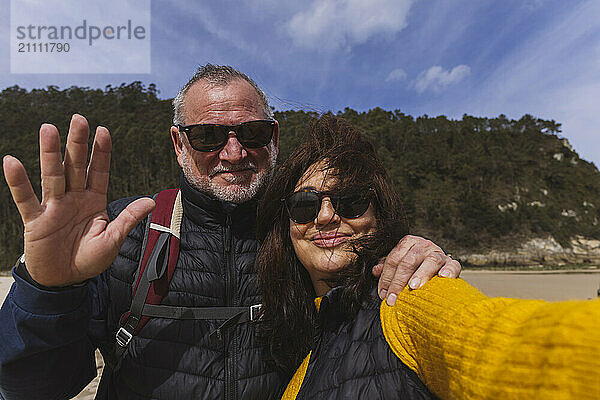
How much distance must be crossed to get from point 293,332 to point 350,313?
47 cm

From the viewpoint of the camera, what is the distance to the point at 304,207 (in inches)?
67.4

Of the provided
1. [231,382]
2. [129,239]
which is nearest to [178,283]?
[129,239]

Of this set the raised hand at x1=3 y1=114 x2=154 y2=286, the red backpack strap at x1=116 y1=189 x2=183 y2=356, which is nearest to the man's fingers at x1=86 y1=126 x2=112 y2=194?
the raised hand at x1=3 y1=114 x2=154 y2=286

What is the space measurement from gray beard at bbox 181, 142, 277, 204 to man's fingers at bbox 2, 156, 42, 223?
33.5 inches

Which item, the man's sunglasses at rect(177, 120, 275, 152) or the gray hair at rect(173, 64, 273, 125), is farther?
the gray hair at rect(173, 64, 273, 125)

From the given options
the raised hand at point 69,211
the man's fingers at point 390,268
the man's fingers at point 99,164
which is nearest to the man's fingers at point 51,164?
the raised hand at point 69,211

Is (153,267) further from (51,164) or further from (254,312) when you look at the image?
(51,164)

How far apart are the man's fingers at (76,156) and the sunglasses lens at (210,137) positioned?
2.50 feet

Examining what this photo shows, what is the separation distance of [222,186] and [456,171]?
53.0 metres

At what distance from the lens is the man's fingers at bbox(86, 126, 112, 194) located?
1.56m

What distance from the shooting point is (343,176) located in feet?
5.56

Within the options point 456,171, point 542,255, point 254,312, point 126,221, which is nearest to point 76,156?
point 126,221

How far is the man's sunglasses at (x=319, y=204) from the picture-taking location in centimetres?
167

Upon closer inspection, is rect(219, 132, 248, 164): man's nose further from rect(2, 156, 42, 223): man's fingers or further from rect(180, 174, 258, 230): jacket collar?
rect(2, 156, 42, 223): man's fingers
